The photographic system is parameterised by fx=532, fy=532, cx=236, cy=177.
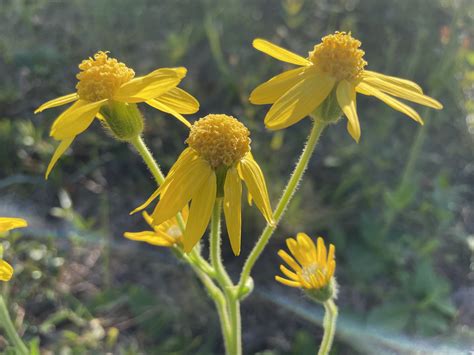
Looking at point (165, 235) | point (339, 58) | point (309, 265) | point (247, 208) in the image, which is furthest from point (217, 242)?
point (247, 208)

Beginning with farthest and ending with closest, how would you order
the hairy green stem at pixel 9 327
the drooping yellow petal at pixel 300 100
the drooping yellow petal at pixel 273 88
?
the hairy green stem at pixel 9 327 → the drooping yellow petal at pixel 273 88 → the drooping yellow petal at pixel 300 100

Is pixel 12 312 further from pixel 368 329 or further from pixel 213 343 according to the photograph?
pixel 368 329

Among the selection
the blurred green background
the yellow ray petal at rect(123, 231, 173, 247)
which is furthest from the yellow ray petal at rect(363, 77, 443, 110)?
the blurred green background

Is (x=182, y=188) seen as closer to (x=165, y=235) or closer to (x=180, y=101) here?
(x=180, y=101)

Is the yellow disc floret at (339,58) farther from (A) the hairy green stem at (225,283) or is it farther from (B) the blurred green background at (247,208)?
(B) the blurred green background at (247,208)

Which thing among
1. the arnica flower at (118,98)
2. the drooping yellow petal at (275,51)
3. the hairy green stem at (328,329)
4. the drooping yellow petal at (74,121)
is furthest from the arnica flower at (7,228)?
the hairy green stem at (328,329)
